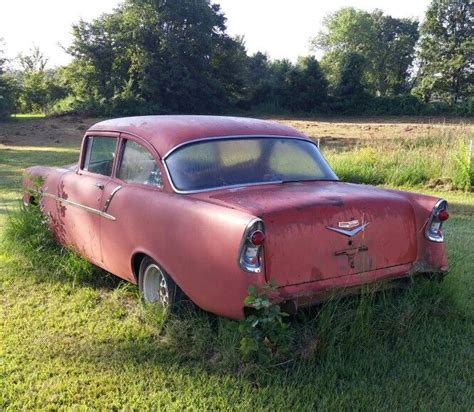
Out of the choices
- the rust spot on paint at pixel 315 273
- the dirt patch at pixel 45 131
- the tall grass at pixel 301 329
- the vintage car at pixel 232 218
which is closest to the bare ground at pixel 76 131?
the dirt patch at pixel 45 131

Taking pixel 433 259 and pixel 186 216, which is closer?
pixel 186 216

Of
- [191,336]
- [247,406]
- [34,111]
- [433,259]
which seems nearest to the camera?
[247,406]

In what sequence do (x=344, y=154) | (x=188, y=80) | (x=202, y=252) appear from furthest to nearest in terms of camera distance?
(x=188, y=80) < (x=344, y=154) < (x=202, y=252)

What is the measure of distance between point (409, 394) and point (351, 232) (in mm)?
1021

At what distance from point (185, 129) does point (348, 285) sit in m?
1.81

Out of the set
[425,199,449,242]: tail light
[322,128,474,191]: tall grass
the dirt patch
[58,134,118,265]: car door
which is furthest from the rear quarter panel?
the dirt patch

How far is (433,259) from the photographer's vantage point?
13.0 feet

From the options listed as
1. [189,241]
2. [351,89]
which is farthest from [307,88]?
[189,241]

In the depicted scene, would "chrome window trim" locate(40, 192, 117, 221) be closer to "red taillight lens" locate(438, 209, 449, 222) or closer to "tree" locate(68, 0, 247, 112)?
"red taillight lens" locate(438, 209, 449, 222)

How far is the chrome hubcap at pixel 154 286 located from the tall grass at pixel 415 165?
8.12 m

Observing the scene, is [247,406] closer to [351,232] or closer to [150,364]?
[150,364]

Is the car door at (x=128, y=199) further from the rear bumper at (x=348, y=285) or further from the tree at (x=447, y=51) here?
the tree at (x=447, y=51)

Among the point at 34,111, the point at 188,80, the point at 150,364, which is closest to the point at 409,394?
the point at 150,364

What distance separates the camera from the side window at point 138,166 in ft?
14.0
